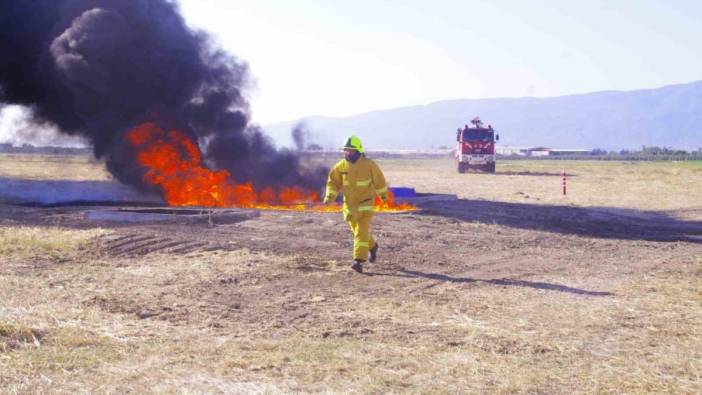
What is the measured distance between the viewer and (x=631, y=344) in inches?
257

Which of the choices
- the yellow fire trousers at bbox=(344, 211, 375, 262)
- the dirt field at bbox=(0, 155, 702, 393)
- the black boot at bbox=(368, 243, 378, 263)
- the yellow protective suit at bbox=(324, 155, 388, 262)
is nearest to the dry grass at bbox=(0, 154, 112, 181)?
the dirt field at bbox=(0, 155, 702, 393)

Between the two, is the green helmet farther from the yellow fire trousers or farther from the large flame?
the large flame

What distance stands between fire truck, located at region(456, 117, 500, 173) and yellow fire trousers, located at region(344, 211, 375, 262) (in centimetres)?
3290

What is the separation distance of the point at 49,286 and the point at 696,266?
8.79 metres

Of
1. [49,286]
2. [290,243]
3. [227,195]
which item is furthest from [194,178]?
[49,286]

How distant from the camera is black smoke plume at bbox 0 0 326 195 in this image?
20.9m

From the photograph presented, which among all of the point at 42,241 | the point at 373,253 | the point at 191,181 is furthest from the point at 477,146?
the point at 42,241

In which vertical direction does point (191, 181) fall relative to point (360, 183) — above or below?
below

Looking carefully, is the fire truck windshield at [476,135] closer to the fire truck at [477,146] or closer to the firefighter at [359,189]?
the fire truck at [477,146]

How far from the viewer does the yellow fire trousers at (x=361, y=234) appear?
33.2ft

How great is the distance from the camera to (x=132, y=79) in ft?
69.6

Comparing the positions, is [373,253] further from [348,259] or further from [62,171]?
[62,171]

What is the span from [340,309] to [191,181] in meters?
11.8

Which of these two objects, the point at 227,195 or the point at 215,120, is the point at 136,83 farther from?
the point at 227,195
